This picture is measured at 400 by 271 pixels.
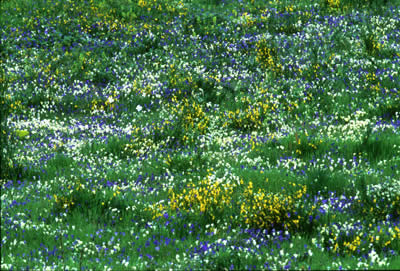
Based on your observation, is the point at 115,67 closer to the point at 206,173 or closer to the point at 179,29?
the point at 179,29

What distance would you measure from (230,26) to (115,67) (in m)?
4.09

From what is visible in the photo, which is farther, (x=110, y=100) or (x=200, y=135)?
(x=110, y=100)

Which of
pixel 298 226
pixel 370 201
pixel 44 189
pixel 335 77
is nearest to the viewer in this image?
pixel 298 226

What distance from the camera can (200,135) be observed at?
1055 centimetres

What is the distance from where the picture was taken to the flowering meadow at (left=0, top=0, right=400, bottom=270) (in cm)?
598

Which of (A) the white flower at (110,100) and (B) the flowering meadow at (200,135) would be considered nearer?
(B) the flowering meadow at (200,135)

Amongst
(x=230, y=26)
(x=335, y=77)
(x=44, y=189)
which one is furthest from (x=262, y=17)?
(x=44, y=189)

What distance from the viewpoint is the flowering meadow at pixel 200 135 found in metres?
5.98

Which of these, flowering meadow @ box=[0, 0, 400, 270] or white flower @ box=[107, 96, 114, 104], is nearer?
flowering meadow @ box=[0, 0, 400, 270]

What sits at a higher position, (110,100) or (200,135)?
(110,100)

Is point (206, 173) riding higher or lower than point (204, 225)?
higher

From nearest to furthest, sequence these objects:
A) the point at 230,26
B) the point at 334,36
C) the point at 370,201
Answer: the point at 370,201 → the point at 334,36 → the point at 230,26

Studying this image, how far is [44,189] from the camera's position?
26.6 ft

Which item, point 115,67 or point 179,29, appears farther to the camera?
point 179,29
